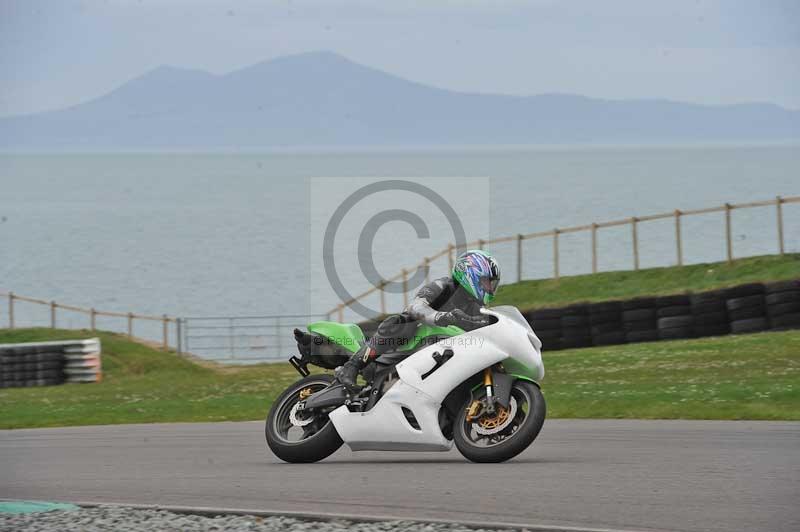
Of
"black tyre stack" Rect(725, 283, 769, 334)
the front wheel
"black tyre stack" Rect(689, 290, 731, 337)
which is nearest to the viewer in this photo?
the front wheel

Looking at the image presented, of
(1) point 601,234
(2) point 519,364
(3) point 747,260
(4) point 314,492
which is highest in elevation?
(1) point 601,234

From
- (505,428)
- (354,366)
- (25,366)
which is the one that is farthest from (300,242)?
(505,428)

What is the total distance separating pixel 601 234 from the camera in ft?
376

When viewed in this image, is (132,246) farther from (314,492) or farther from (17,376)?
(314,492)

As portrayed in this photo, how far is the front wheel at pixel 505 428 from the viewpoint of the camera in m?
10.0

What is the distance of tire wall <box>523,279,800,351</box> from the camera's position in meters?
24.3

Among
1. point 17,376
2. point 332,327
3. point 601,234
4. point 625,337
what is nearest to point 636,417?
point 332,327

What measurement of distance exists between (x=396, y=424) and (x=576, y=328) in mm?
16184

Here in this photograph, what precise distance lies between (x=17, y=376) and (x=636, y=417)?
16.2 m

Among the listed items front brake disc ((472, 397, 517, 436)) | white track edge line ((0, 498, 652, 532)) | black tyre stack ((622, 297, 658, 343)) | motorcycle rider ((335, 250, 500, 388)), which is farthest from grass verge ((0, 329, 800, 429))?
white track edge line ((0, 498, 652, 532))

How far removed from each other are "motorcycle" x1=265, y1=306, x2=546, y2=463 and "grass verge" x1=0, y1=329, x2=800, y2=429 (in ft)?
15.5

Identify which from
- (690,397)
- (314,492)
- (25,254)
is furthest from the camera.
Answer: (25,254)

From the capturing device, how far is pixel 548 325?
26719mm

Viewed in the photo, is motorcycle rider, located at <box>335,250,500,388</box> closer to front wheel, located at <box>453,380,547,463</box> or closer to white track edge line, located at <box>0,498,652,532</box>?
front wheel, located at <box>453,380,547,463</box>
